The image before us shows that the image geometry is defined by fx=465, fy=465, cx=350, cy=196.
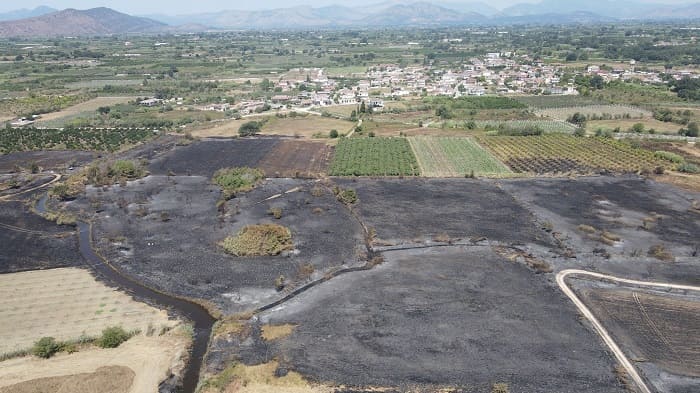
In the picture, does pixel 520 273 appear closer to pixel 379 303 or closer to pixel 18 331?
pixel 379 303

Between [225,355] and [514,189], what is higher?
[514,189]

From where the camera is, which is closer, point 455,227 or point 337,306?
point 337,306

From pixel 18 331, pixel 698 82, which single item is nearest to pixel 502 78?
pixel 698 82

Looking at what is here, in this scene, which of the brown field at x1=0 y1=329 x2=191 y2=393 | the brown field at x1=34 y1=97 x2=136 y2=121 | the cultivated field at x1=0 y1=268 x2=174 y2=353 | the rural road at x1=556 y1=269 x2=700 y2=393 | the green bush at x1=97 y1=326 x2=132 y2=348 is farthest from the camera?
the brown field at x1=34 y1=97 x2=136 y2=121

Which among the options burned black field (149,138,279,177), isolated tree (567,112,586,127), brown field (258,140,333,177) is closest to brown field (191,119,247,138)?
burned black field (149,138,279,177)

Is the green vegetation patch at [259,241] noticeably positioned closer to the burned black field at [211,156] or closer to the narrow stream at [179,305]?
the narrow stream at [179,305]

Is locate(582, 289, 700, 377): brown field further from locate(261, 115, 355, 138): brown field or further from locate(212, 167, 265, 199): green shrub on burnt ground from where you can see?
locate(261, 115, 355, 138): brown field
